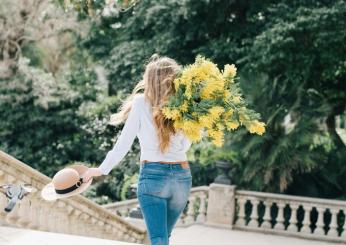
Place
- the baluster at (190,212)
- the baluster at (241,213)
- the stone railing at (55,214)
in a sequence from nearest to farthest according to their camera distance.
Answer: the stone railing at (55,214)
the baluster at (241,213)
the baluster at (190,212)

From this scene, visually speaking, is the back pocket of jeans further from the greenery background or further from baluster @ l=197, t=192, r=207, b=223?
baluster @ l=197, t=192, r=207, b=223

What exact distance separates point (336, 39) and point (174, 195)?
24.9ft

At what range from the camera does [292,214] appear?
948cm

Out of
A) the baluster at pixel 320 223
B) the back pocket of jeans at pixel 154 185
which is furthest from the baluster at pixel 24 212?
the baluster at pixel 320 223

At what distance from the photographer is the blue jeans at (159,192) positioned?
354 centimetres

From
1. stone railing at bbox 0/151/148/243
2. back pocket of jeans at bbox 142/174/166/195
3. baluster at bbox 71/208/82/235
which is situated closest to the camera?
back pocket of jeans at bbox 142/174/166/195

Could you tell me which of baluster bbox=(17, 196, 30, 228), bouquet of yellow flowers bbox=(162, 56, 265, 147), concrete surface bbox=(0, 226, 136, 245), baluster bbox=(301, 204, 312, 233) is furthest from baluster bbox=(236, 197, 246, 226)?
bouquet of yellow flowers bbox=(162, 56, 265, 147)

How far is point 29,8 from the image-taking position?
16.3 meters

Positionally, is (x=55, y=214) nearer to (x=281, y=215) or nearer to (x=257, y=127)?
(x=257, y=127)

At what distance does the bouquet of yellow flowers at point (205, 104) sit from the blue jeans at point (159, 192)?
0.26 metres

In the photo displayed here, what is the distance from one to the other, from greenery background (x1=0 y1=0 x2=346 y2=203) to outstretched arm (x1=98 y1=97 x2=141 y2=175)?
3.21m

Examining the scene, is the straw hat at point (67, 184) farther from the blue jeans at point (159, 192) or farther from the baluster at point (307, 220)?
the baluster at point (307, 220)

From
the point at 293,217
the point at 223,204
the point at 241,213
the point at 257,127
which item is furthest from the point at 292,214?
the point at 257,127

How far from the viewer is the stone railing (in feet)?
19.7
